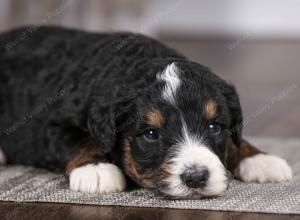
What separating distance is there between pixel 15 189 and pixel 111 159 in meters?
0.57

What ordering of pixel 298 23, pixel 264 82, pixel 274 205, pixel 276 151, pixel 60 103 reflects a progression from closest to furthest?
pixel 274 205
pixel 60 103
pixel 276 151
pixel 264 82
pixel 298 23

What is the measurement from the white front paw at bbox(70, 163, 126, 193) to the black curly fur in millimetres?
125

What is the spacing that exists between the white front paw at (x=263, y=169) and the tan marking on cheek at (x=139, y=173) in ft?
2.35

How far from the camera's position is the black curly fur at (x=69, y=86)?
4.03m

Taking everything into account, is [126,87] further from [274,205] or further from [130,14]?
[130,14]

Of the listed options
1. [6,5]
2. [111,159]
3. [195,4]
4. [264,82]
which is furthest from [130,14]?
[111,159]

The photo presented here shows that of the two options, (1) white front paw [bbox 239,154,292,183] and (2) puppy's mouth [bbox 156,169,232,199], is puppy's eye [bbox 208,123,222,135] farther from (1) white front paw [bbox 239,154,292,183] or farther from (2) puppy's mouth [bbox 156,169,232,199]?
(1) white front paw [bbox 239,154,292,183]

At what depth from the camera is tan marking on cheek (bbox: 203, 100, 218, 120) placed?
383 centimetres

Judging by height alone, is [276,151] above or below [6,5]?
below

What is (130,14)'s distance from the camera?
1017 centimetres

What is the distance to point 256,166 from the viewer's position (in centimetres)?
427

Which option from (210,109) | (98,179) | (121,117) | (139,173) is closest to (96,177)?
(98,179)

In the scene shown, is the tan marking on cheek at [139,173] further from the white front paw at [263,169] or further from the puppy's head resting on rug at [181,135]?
the white front paw at [263,169]

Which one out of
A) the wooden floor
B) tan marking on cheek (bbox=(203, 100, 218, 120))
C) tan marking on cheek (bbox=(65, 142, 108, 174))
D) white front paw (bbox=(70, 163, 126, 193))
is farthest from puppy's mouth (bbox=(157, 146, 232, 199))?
tan marking on cheek (bbox=(65, 142, 108, 174))
